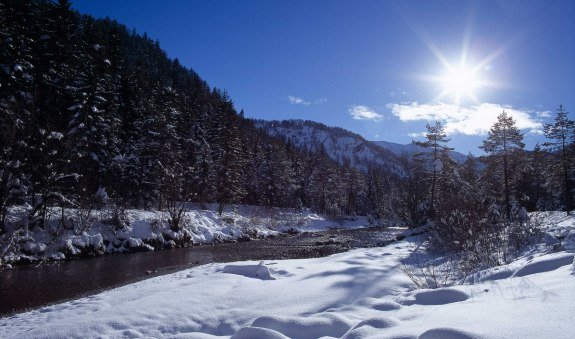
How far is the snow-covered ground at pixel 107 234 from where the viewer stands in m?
15.9

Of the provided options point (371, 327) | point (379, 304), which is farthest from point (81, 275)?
point (371, 327)

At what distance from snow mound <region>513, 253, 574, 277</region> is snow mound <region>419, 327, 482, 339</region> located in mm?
3492

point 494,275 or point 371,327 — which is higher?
point 494,275

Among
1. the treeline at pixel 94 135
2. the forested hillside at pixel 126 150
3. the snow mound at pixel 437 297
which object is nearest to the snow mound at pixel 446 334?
the snow mound at pixel 437 297

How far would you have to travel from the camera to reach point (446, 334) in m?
3.23

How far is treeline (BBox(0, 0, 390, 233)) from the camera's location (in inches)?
669

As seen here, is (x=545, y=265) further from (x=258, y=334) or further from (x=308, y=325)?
(x=258, y=334)

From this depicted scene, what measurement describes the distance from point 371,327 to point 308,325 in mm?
1030

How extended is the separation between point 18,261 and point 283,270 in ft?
42.8

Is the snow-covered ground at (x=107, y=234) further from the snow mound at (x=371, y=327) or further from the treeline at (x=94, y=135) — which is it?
the snow mound at (x=371, y=327)

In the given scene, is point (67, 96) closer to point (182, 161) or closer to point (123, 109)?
point (123, 109)

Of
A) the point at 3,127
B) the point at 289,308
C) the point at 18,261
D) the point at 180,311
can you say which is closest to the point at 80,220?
the point at 18,261

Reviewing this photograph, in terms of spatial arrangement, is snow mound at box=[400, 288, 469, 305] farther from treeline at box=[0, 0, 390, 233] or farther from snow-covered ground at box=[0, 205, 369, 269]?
treeline at box=[0, 0, 390, 233]

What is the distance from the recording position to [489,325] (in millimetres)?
3385
